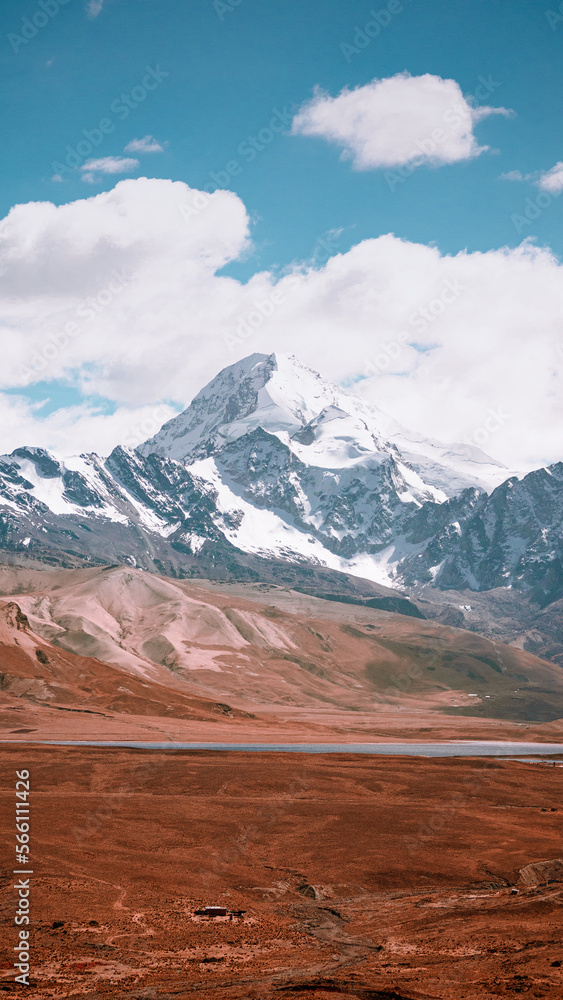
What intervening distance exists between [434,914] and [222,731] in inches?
4788

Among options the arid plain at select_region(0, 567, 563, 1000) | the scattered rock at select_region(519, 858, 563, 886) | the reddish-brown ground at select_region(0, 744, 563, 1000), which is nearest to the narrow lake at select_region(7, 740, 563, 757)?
the arid plain at select_region(0, 567, 563, 1000)

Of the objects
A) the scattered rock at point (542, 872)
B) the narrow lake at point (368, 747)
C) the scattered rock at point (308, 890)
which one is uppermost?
the scattered rock at point (308, 890)

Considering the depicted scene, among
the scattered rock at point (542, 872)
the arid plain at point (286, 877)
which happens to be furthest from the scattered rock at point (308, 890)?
the scattered rock at point (542, 872)

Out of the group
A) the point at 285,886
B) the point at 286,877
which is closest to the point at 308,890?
the point at 285,886

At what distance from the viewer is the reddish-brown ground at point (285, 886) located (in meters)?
28.3

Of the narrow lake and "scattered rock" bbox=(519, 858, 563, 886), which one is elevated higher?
"scattered rock" bbox=(519, 858, 563, 886)

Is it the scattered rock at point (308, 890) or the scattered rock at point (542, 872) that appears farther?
the scattered rock at point (542, 872)

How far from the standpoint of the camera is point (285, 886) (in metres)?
43.0

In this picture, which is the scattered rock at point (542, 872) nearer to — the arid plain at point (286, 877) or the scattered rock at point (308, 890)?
the arid plain at point (286, 877)

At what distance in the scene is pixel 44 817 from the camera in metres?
56.9

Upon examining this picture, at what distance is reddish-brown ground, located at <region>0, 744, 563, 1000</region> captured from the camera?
92.8 ft

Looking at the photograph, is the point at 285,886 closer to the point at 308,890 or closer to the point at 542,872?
the point at 308,890

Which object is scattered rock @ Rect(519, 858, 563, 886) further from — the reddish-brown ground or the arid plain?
the reddish-brown ground

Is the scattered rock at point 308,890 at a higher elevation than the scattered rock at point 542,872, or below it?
higher
